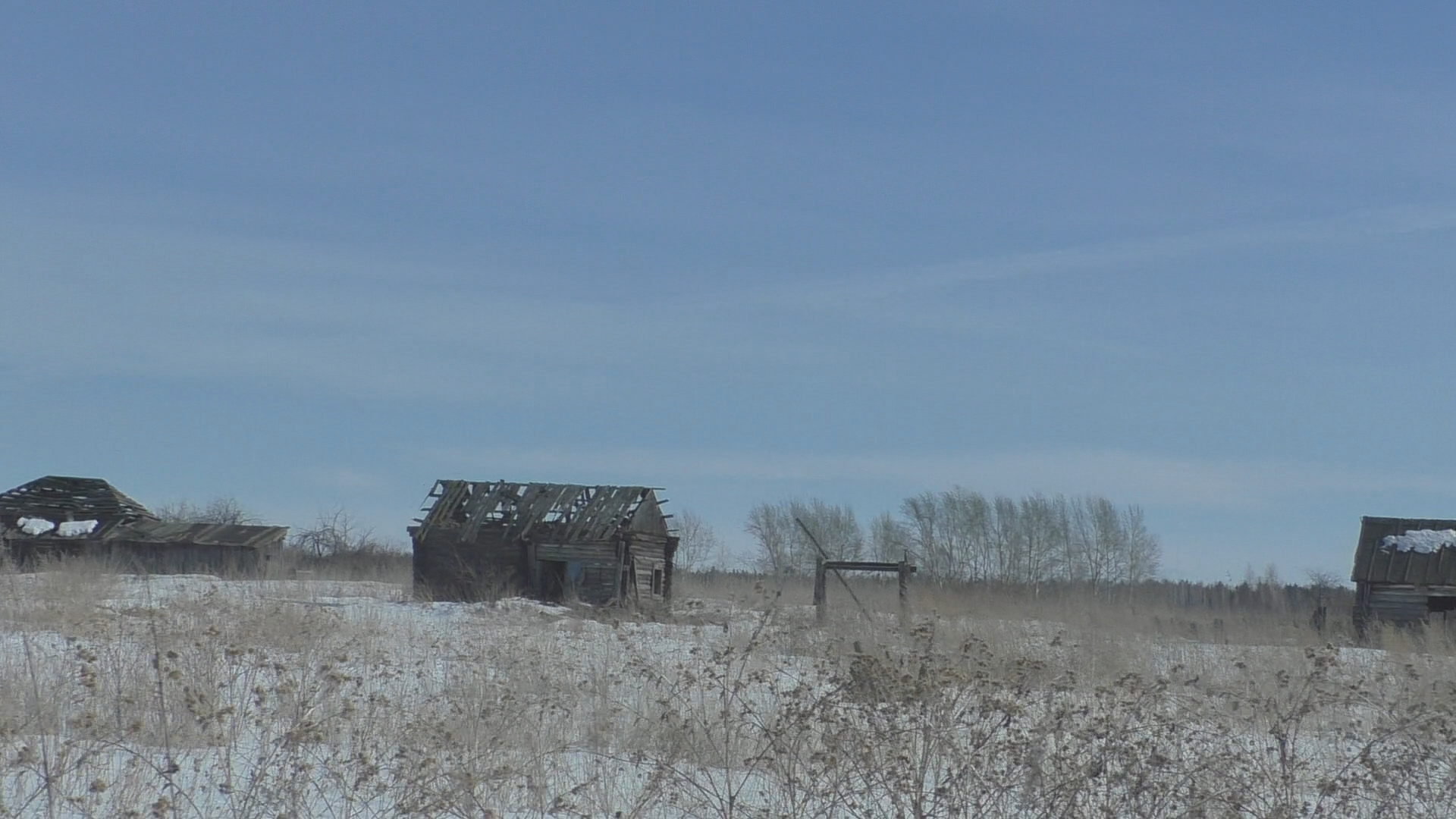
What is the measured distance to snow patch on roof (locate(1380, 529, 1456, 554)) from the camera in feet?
98.2

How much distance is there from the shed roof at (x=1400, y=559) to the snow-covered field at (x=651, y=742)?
21.3 meters

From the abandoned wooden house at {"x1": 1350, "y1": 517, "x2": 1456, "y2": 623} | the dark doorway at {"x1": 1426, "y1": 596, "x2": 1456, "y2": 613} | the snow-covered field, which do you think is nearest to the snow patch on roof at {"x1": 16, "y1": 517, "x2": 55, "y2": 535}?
the snow-covered field

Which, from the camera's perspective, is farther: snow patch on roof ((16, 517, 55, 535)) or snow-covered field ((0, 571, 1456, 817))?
snow patch on roof ((16, 517, 55, 535))

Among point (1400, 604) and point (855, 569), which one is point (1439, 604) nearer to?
point (1400, 604)

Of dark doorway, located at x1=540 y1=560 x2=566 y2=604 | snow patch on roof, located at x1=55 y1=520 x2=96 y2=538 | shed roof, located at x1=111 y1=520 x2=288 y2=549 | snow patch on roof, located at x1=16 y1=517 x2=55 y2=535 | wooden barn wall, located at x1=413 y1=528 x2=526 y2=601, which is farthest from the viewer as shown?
snow patch on roof, located at x1=55 y1=520 x2=96 y2=538

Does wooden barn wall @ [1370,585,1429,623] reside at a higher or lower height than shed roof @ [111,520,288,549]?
lower

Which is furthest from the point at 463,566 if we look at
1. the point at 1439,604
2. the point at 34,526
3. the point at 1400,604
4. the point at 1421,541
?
the point at 1439,604

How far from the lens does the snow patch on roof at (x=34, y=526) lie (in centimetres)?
4375

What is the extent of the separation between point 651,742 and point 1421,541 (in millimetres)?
27830

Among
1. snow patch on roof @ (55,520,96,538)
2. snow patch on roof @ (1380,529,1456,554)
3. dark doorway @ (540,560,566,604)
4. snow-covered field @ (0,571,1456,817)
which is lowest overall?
snow-covered field @ (0,571,1456,817)

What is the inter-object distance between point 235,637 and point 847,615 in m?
9.55

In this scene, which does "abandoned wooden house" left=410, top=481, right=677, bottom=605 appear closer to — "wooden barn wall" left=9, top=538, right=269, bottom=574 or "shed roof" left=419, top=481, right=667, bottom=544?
"shed roof" left=419, top=481, right=667, bottom=544

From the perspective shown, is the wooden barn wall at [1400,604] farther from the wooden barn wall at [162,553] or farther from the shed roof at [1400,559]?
the wooden barn wall at [162,553]

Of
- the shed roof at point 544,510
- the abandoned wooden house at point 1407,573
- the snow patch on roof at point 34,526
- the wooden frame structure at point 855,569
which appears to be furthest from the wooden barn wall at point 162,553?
the abandoned wooden house at point 1407,573
